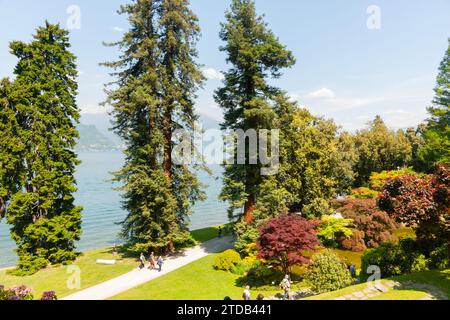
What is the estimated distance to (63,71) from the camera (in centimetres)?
2616

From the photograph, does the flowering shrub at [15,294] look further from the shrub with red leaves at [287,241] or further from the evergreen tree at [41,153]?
the shrub with red leaves at [287,241]

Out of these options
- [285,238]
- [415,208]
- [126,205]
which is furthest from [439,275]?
[126,205]

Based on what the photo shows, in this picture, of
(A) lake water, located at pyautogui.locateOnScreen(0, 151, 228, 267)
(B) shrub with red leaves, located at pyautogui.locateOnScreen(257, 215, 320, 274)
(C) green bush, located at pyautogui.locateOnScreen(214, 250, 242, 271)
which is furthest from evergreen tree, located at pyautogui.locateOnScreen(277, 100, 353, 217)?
(B) shrub with red leaves, located at pyautogui.locateOnScreen(257, 215, 320, 274)

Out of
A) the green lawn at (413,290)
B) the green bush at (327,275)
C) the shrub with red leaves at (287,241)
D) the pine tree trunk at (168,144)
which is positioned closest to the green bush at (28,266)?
the pine tree trunk at (168,144)

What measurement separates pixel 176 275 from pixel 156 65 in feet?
53.4

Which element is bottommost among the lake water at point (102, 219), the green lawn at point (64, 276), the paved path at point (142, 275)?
the lake water at point (102, 219)

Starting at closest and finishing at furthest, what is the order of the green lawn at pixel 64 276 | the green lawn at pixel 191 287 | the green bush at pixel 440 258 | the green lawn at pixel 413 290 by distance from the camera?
the green lawn at pixel 413 290 → the green bush at pixel 440 258 → the green lawn at pixel 191 287 → the green lawn at pixel 64 276

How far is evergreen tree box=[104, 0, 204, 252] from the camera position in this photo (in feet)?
81.3

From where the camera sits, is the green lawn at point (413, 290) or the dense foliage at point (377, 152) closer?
the green lawn at point (413, 290)

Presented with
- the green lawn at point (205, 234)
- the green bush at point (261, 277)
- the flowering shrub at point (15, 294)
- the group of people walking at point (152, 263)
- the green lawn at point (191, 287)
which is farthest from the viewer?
the green lawn at point (205, 234)

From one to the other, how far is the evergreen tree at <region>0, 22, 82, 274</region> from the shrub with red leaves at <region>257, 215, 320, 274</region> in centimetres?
1665

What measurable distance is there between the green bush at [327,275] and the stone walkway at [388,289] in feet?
8.69

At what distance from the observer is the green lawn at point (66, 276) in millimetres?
20527

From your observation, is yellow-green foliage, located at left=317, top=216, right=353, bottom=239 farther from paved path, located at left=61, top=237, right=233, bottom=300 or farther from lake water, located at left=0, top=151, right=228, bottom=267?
lake water, located at left=0, top=151, right=228, bottom=267
